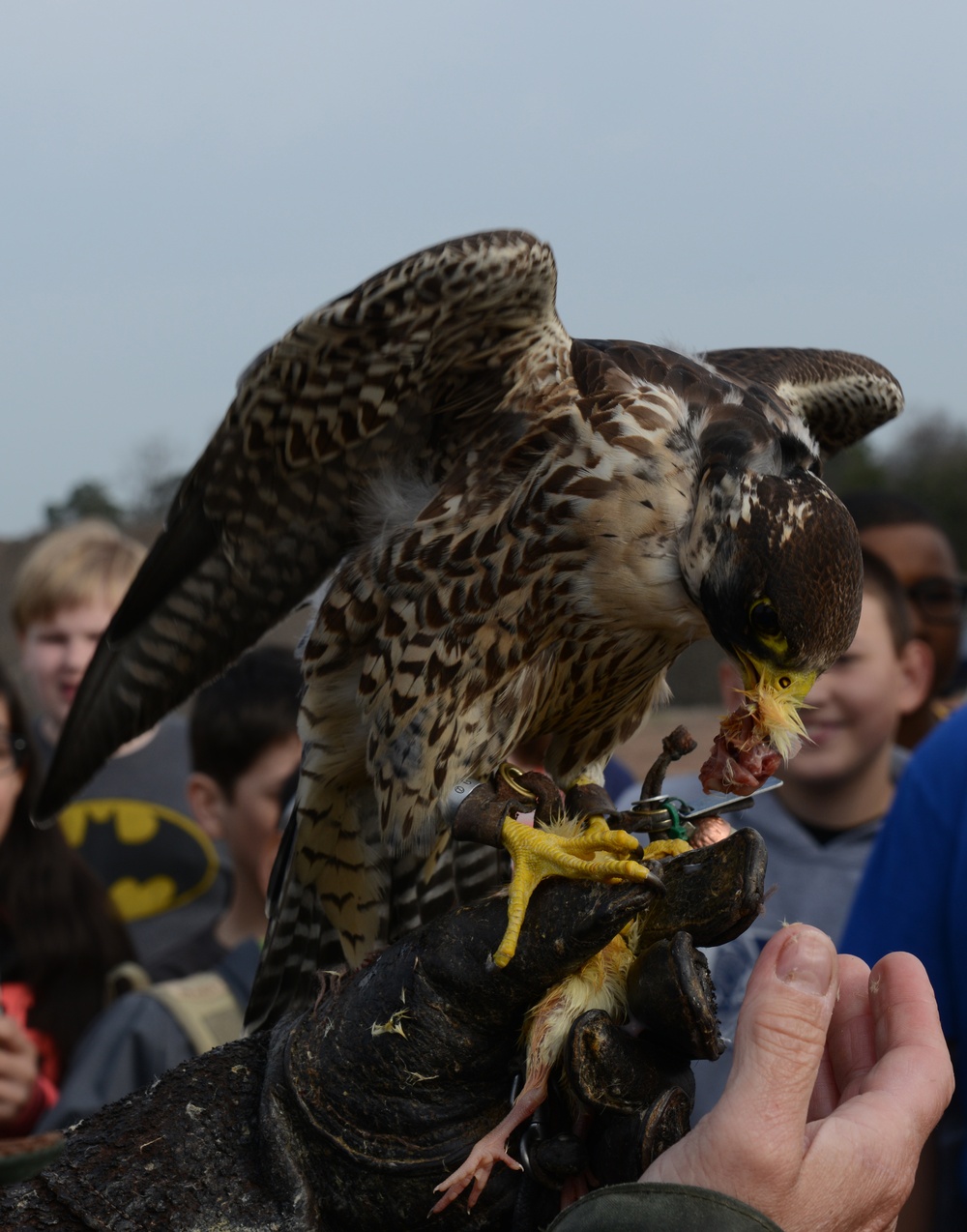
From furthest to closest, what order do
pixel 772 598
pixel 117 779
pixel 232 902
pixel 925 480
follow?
pixel 925 480 → pixel 117 779 → pixel 232 902 → pixel 772 598

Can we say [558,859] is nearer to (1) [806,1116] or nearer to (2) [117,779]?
(1) [806,1116]

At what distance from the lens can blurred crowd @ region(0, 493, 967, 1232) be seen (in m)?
2.98

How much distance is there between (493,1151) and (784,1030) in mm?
530

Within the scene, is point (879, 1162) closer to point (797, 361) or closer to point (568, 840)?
point (568, 840)

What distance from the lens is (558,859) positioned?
213cm

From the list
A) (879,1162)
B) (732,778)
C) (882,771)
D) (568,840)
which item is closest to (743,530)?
(732,778)

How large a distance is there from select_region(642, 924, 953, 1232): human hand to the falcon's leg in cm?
29

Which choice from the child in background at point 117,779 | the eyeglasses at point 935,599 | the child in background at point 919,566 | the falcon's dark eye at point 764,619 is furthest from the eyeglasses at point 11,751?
the eyeglasses at point 935,599

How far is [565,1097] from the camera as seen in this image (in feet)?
6.11

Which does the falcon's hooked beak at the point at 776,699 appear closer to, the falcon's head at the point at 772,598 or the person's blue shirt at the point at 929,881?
the falcon's head at the point at 772,598

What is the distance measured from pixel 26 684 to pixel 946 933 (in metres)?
13.4

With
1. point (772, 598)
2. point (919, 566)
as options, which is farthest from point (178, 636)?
point (919, 566)

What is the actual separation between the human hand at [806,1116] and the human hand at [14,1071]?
2150mm

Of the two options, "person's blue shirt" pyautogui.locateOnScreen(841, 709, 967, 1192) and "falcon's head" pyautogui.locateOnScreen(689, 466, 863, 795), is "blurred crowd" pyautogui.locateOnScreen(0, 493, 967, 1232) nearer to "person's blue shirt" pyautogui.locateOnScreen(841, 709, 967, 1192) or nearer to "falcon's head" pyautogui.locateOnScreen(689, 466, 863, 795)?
"person's blue shirt" pyautogui.locateOnScreen(841, 709, 967, 1192)
